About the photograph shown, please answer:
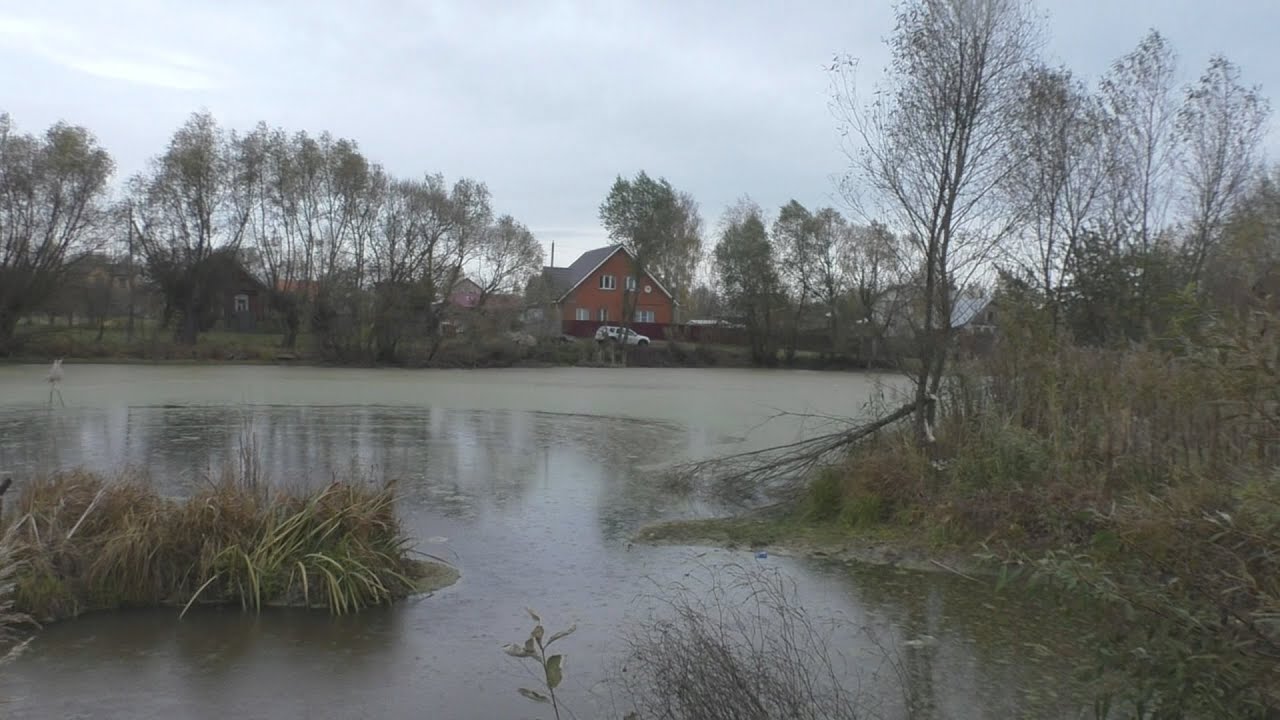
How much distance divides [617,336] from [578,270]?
33.8 feet

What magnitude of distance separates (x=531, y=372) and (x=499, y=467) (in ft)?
79.5

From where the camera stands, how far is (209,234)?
39.2 meters

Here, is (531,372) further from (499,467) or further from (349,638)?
(349,638)

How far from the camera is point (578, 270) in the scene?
187 feet

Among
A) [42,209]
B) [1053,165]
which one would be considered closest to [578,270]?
[42,209]

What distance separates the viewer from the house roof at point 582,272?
5424cm

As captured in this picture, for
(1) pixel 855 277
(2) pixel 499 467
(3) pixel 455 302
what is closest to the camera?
(2) pixel 499 467

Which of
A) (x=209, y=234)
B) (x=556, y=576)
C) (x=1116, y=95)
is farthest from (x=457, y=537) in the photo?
(x=209, y=234)

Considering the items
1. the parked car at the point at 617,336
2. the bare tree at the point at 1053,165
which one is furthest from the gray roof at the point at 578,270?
the bare tree at the point at 1053,165

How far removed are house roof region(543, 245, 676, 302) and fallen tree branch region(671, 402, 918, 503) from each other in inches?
1638

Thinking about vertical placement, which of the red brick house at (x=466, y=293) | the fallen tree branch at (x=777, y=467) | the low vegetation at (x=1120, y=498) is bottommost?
the fallen tree branch at (x=777, y=467)

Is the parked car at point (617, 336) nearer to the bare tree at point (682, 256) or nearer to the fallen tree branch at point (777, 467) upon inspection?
the bare tree at point (682, 256)

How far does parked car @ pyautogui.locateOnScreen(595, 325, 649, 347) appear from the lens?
155 ft

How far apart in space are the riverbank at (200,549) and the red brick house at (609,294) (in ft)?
154
